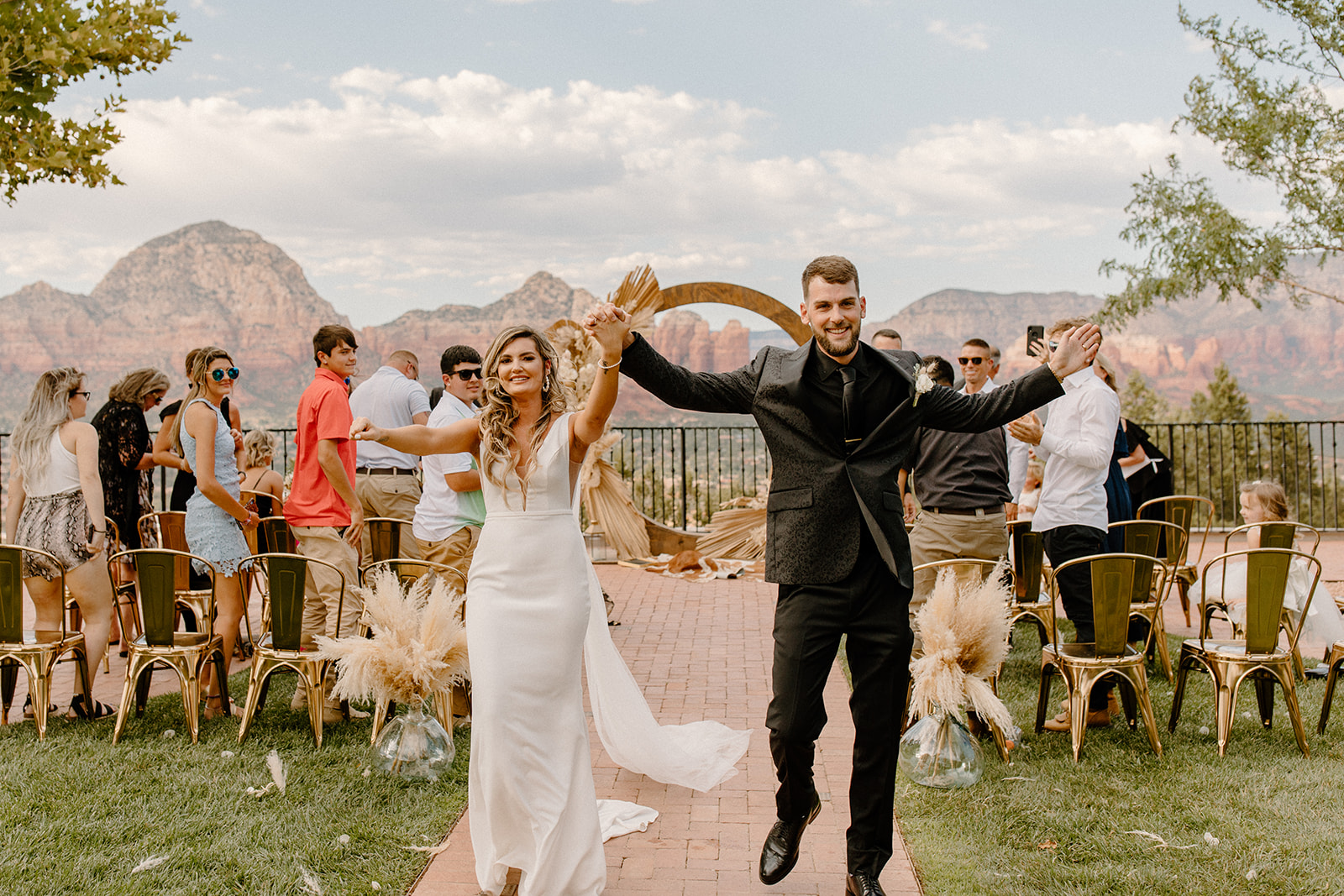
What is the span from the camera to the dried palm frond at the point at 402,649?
13.2 ft

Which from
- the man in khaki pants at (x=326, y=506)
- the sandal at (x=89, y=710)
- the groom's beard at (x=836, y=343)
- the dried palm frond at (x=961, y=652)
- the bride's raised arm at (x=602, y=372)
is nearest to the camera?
the bride's raised arm at (x=602, y=372)

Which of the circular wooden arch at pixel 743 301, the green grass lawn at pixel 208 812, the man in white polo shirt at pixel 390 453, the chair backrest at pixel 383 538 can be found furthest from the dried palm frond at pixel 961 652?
the circular wooden arch at pixel 743 301

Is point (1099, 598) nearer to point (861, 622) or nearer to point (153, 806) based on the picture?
point (861, 622)

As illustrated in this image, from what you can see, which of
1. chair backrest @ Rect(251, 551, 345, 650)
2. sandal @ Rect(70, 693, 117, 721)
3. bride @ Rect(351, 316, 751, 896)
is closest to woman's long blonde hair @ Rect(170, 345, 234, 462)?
chair backrest @ Rect(251, 551, 345, 650)

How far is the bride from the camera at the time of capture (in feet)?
9.57

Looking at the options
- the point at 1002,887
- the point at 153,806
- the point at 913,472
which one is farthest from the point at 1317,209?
the point at 153,806

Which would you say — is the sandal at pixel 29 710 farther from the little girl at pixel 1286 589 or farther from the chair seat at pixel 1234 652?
the little girl at pixel 1286 589

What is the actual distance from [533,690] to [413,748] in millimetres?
1548

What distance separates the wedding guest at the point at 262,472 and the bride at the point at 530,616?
4576mm

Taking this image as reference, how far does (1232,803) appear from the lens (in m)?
3.87

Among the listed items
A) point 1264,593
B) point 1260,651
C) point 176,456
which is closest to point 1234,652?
point 1260,651

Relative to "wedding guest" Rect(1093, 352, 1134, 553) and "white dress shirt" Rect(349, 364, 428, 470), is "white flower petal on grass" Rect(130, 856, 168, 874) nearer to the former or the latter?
"white dress shirt" Rect(349, 364, 428, 470)

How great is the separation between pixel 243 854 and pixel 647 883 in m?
1.51

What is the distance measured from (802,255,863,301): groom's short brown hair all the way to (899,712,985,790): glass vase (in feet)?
7.12
